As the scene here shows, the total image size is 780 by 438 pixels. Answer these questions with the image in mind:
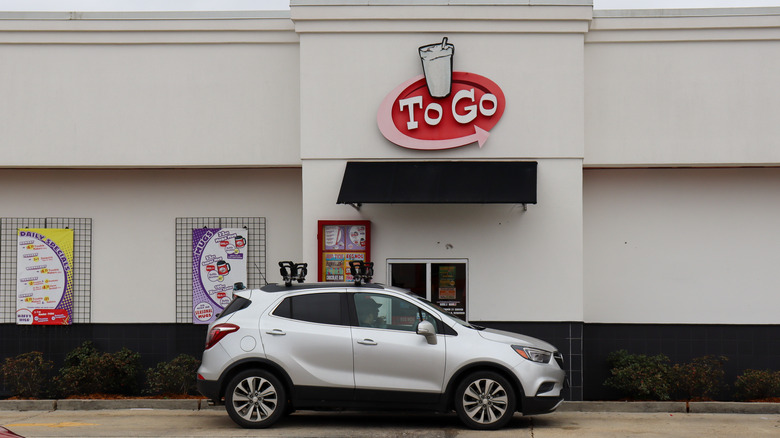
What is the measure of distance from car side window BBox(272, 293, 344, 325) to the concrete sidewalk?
2.79m


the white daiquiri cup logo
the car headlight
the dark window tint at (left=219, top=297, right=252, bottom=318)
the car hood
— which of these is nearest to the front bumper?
the car headlight

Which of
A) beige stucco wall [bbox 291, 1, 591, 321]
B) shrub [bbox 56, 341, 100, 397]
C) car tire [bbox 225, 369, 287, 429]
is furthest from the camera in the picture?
beige stucco wall [bbox 291, 1, 591, 321]

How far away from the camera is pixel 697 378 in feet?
42.5

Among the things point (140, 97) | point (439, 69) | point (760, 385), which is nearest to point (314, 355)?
point (439, 69)

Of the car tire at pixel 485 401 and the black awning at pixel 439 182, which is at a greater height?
the black awning at pixel 439 182

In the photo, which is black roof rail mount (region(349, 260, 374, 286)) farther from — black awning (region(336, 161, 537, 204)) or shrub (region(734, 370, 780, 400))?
shrub (region(734, 370, 780, 400))

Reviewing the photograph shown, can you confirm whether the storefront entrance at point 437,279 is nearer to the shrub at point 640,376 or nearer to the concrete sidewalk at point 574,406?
the concrete sidewalk at point 574,406

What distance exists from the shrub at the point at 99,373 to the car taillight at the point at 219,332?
11.3 feet

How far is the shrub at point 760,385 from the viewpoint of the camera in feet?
42.4

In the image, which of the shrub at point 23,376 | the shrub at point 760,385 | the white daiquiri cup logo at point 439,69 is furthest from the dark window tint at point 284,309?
the shrub at point 760,385

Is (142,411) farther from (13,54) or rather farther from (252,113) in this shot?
(13,54)

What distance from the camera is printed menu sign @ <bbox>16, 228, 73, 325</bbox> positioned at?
14.5m

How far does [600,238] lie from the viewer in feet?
47.0

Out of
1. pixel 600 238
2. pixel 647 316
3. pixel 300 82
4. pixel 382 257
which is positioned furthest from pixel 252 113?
pixel 647 316
